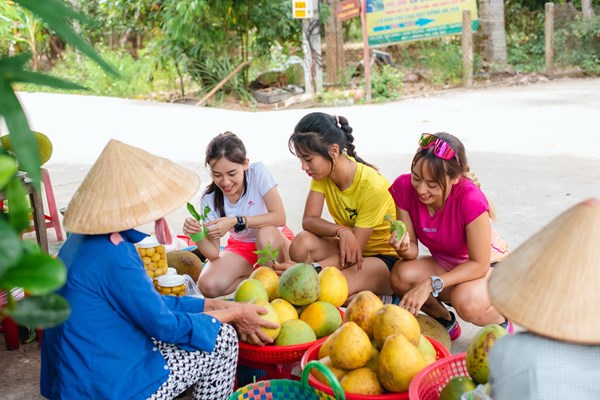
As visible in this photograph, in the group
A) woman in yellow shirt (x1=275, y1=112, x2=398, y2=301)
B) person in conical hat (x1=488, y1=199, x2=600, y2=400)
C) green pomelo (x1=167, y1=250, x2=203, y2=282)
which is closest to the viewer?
person in conical hat (x1=488, y1=199, x2=600, y2=400)

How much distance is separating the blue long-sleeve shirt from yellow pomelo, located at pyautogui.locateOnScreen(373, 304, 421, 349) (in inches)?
25.7

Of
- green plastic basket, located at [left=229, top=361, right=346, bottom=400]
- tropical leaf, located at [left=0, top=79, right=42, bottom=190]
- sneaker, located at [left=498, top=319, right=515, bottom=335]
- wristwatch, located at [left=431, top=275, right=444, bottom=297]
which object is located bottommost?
sneaker, located at [left=498, top=319, right=515, bottom=335]

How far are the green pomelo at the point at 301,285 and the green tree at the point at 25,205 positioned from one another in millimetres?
1787

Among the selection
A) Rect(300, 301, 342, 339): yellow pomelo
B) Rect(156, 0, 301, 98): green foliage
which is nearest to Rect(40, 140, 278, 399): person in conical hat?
Rect(300, 301, 342, 339): yellow pomelo

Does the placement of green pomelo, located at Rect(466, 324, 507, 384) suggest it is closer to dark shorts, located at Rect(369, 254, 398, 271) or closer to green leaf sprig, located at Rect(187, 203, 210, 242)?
dark shorts, located at Rect(369, 254, 398, 271)

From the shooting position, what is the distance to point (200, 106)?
11.6 meters

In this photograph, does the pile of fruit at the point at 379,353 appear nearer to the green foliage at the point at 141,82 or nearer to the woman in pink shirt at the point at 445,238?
the woman in pink shirt at the point at 445,238

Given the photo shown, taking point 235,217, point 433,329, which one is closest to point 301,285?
point 433,329

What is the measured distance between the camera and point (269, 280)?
2.90 m

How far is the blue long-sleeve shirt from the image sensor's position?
2127 mm

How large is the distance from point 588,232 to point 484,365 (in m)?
0.71

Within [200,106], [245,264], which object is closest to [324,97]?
[200,106]

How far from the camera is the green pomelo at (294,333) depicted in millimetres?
2527

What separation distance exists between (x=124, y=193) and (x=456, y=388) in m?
1.20
